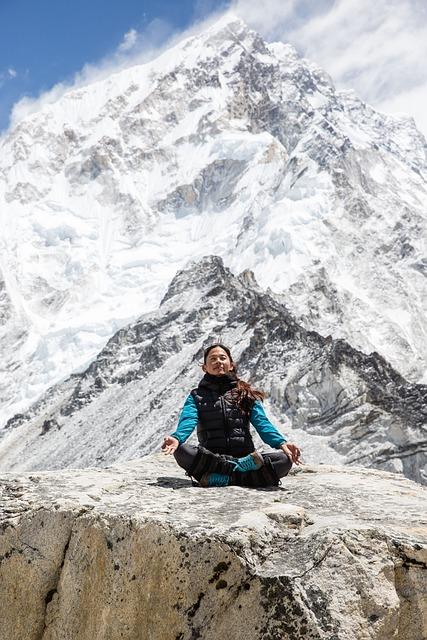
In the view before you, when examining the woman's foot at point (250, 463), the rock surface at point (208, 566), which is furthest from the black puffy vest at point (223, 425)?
the rock surface at point (208, 566)

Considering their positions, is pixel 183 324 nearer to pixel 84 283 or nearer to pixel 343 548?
pixel 343 548

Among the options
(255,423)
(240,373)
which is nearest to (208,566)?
(255,423)

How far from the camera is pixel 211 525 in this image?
217 inches

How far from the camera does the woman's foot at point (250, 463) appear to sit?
7199mm

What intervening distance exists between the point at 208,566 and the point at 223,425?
2533 mm

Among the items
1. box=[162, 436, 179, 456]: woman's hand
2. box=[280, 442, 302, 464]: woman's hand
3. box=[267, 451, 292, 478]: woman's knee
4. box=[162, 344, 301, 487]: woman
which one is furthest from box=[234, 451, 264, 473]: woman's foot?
box=[162, 436, 179, 456]: woman's hand

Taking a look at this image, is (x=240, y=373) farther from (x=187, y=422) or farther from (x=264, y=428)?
(x=187, y=422)

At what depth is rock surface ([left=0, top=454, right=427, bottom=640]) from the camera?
4938 mm

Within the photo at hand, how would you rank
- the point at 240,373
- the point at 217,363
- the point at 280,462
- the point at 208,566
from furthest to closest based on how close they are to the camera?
the point at 240,373
the point at 217,363
the point at 280,462
the point at 208,566

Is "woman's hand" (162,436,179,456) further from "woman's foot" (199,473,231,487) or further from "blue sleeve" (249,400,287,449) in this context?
"blue sleeve" (249,400,287,449)

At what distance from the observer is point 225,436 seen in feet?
25.1

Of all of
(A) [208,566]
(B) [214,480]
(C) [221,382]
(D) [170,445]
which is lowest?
(A) [208,566]

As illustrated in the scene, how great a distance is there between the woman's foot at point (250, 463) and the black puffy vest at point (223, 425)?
0.36 m

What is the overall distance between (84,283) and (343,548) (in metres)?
194
